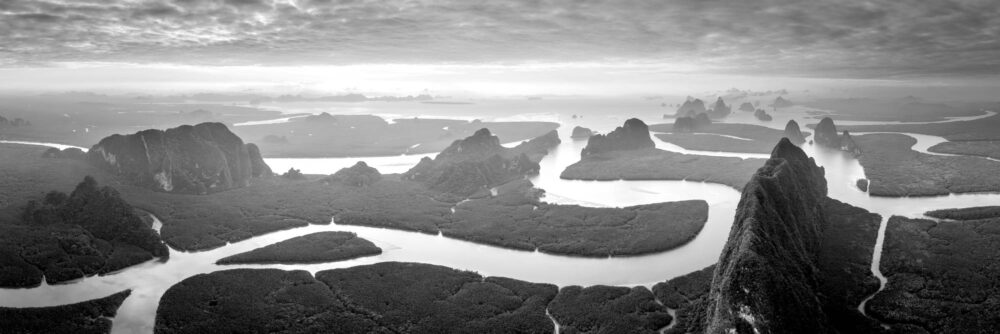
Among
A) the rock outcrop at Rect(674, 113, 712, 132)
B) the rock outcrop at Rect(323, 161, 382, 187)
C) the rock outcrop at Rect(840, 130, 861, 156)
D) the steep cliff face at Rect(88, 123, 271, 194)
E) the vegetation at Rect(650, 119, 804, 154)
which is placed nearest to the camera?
the steep cliff face at Rect(88, 123, 271, 194)

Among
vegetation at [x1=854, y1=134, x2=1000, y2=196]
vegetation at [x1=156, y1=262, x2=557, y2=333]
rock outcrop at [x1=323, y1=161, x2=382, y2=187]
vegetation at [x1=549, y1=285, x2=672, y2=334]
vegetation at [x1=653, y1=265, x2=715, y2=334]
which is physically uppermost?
vegetation at [x1=854, y1=134, x2=1000, y2=196]

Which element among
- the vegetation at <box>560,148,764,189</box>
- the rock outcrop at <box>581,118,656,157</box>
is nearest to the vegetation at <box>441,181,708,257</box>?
the vegetation at <box>560,148,764,189</box>

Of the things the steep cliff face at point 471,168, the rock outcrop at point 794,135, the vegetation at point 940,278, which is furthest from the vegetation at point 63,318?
the rock outcrop at point 794,135

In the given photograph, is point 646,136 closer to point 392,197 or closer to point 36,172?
point 392,197

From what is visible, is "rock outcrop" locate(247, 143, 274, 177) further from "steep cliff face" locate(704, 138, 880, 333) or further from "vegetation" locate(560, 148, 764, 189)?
"steep cliff face" locate(704, 138, 880, 333)

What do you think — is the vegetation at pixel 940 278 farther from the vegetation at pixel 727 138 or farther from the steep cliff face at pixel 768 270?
the vegetation at pixel 727 138

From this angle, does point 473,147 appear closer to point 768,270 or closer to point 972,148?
point 768,270

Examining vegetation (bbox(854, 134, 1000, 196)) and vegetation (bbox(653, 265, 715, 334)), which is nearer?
vegetation (bbox(653, 265, 715, 334))
